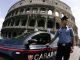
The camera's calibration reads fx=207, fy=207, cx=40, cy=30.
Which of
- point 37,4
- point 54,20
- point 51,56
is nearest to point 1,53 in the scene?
point 51,56

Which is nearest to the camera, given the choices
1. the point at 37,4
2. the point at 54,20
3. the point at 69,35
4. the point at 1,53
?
the point at 1,53

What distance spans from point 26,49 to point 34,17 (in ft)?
134

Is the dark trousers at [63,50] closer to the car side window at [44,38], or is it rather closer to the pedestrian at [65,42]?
the pedestrian at [65,42]

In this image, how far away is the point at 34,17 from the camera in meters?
45.4

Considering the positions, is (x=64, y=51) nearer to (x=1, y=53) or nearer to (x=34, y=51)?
(x=34, y=51)

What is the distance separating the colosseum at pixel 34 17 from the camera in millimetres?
44875

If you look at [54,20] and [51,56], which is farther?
[54,20]

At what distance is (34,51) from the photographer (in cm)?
505

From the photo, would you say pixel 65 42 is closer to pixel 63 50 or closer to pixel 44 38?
pixel 63 50

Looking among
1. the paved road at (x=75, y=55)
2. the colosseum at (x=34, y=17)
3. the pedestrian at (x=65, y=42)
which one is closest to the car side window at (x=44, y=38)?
the paved road at (x=75, y=55)

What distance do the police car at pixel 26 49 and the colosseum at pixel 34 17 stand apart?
122 ft

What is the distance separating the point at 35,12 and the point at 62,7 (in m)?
7.42

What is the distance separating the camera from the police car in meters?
4.65

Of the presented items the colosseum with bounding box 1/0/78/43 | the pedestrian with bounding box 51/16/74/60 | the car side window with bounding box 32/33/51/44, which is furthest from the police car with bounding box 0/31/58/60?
the colosseum with bounding box 1/0/78/43
